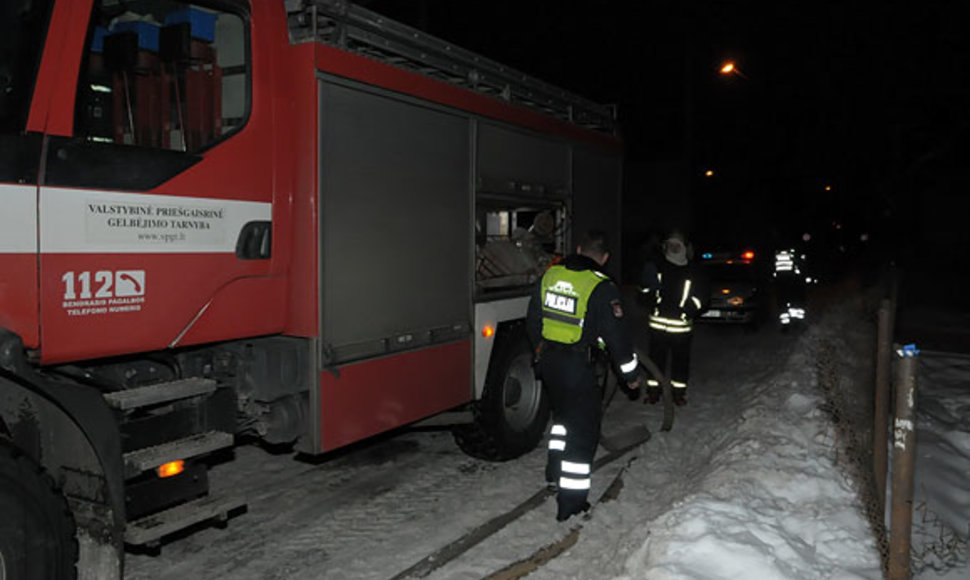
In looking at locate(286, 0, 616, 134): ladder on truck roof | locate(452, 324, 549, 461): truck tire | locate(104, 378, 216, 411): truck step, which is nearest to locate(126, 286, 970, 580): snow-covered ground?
locate(452, 324, 549, 461): truck tire

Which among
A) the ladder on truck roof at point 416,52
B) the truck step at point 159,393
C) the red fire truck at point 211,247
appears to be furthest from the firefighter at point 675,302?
the truck step at point 159,393

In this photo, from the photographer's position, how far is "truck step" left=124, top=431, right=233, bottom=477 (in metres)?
3.56

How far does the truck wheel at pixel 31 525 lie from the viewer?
9.75ft

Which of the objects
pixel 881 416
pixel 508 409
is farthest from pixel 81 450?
pixel 881 416

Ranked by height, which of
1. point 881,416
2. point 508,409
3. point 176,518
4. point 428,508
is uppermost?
point 881,416

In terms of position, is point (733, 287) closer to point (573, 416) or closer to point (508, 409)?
point (508, 409)

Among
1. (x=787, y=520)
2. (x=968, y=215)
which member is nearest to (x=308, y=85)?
(x=787, y=520)

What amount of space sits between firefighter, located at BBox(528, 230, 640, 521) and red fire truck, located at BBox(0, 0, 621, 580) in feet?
2.10

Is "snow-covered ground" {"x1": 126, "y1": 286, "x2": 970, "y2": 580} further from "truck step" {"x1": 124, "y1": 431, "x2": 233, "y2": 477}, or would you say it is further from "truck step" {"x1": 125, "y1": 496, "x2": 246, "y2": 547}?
"truck step" {"x1": 124, "y1": 431, "x2": 233, "y2": 477}

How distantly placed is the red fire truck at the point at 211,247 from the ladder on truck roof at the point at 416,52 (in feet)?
0.06

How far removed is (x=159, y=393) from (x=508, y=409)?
336 cm

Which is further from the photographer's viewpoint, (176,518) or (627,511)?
(627,511)

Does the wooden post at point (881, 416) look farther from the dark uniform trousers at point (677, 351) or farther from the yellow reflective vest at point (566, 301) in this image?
the dark uniform trousers at point (677, 351)

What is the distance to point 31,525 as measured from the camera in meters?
3.05
